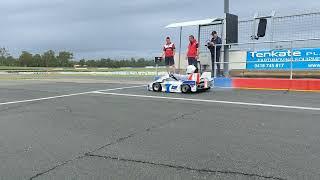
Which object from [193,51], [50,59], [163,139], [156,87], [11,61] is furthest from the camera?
[11,61]

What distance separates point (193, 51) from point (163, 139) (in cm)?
1041

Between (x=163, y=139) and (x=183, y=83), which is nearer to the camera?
(x=163, y=139)

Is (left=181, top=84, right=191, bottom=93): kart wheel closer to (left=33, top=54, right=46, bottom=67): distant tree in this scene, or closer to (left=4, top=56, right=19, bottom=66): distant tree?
(left=33, top=54, right=46, bottom=67): distant tree

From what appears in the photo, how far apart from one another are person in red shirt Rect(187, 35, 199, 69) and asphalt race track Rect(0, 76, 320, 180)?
553 cm

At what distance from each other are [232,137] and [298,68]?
29.3ft

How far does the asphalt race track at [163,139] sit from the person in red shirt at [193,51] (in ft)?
18.1

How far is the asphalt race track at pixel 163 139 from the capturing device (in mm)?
5180

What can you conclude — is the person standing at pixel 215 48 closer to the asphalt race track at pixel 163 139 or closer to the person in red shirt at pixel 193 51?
the person in red shirt at pixel 193 51

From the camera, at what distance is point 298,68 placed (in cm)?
1476

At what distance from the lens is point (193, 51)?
1688 centimetres

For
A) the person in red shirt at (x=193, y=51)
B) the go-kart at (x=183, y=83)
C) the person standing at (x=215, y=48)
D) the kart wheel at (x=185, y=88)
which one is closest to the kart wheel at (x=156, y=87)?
the go-kart at (x=183, y=83)

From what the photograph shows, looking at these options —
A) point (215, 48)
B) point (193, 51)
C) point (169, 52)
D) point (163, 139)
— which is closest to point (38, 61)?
point (169, 52)

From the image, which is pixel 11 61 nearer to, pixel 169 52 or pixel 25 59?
pixel 25 59

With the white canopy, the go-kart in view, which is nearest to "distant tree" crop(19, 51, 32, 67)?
the white canopy
